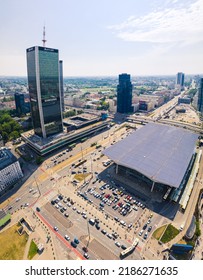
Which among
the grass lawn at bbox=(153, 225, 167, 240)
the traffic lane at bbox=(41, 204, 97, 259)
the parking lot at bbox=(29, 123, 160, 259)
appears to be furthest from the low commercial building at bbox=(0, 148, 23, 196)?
the grass lawn at bbox=(153, 225, 167, 240)

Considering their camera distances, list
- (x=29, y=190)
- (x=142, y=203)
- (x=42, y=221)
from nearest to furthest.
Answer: (x=42, y=221), (x=142, y=203), (x=29, y=190)

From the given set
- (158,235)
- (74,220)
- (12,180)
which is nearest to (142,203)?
(158,235)

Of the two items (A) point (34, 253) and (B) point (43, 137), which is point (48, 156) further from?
(A) point (34, 253)

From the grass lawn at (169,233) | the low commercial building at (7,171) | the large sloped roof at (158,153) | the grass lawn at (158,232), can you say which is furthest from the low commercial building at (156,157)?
the low commercial building at (7,171)

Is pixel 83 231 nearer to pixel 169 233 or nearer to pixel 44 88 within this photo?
pixel 169 233

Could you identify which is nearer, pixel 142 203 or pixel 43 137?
pixel 142 203

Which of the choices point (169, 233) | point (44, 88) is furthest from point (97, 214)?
point (44, 88)
